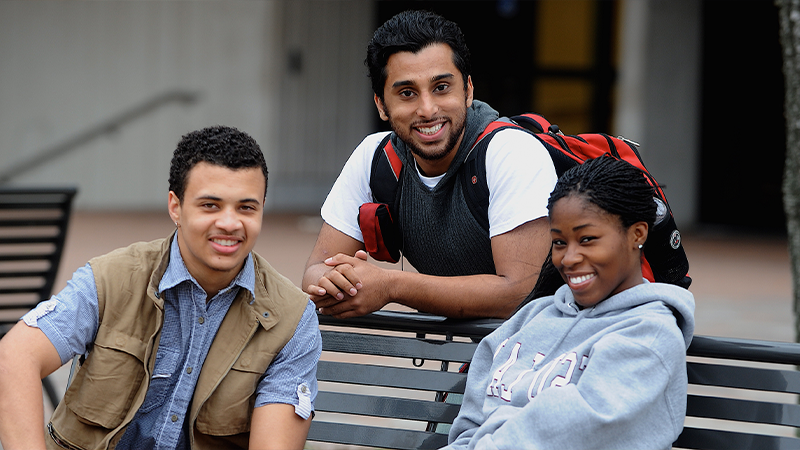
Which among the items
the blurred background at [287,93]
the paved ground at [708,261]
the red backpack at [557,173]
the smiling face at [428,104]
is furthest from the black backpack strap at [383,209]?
the blurred background at [287,93]

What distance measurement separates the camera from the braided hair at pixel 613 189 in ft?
7.77

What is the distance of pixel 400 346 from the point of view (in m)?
2.94

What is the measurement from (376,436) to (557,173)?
3.29 ft

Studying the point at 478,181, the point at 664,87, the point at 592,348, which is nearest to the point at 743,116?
the point at 664,87

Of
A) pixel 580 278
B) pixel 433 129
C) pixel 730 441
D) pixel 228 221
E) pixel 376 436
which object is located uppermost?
pixel 433 129

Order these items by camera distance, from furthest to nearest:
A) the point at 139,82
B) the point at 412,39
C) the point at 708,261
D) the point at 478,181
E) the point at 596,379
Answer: the point at 139,82
the point at 708,261
the point at 412,39
the point at 478,181
the point at 596,379

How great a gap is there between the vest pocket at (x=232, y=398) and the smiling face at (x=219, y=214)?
27cm

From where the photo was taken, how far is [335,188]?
3.40 meters

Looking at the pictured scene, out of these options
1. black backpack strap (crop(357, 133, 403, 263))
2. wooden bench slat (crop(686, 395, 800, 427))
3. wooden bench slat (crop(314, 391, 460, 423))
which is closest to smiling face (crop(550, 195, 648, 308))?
wooden bench slat (crop(686, 395, 800, 427))

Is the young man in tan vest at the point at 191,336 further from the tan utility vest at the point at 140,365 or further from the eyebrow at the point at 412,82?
the eyebrow at the point at 412,82

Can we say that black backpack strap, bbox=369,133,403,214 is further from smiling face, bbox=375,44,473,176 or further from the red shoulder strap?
smiling face, bbox=375,44,473,176

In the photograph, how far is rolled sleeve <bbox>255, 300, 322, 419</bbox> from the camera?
2.54 m

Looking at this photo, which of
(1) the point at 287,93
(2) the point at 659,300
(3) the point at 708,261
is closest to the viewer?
(2) the point at 659,300

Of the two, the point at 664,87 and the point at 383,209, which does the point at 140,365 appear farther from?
the point at 664,87
